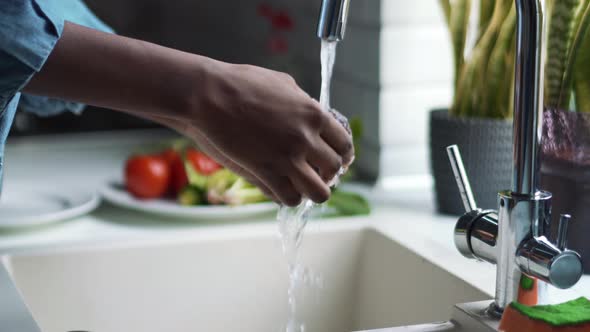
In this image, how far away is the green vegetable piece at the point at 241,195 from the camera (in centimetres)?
121

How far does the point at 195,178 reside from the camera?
1.27 meters

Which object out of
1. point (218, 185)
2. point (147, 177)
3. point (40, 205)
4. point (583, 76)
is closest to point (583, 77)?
point (583, 76)

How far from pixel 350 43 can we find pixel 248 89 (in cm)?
82

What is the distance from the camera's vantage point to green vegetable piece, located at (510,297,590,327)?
0.67 m

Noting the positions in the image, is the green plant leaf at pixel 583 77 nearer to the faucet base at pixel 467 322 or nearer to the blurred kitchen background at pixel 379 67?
the faucet base at pixel 467 322

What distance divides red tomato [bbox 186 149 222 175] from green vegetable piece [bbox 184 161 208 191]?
0.02 metres

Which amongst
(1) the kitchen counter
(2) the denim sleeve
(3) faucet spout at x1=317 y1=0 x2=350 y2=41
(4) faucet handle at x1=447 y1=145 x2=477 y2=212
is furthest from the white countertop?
(2) the denim sleeve

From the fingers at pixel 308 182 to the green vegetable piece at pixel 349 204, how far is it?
52cm

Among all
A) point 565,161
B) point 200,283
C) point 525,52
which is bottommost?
point 200,283

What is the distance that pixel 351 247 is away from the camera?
3.70 ft

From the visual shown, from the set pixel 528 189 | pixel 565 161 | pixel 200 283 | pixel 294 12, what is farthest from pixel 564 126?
pixel 294 12

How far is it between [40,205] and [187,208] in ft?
0.78

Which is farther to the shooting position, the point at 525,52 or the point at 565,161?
→ the point at 565,161

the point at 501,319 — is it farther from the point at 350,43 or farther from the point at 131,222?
the point at 350,43
